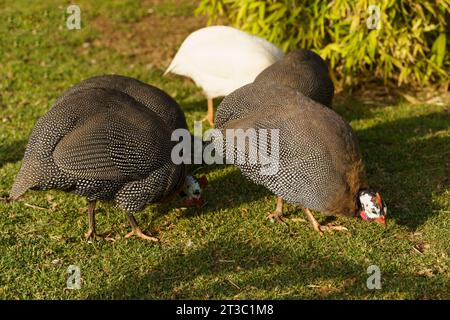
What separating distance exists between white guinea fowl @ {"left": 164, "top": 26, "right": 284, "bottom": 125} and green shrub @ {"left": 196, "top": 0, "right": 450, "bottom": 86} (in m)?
0.68

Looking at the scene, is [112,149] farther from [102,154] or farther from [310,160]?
[310,160]

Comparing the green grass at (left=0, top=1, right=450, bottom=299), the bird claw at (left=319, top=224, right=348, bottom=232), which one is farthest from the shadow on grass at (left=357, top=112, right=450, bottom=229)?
the bird claw at (left=319, top=224, right=348, bottom=232)

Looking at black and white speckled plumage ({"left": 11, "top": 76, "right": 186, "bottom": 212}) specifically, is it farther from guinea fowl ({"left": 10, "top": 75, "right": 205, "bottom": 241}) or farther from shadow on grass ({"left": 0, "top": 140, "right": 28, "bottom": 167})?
shadow on grass ({"left": 0, "top": 140, "right": 28, "bottom": 167})

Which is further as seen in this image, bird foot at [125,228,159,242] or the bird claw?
the bird claw

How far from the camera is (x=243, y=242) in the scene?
4273 mm

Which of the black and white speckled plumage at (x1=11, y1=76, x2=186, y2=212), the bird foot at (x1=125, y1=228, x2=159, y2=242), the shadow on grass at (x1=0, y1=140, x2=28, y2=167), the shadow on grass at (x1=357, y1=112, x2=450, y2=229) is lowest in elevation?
the shadow on grass at (x1=0, y1=140, x2=28, y2=167)

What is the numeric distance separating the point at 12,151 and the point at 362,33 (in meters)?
→ 3.10

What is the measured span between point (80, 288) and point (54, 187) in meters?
0.60

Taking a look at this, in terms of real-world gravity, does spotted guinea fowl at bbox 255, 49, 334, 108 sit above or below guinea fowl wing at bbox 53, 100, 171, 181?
above

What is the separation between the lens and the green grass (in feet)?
12.5

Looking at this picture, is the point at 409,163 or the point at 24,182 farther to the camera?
the point at 409,163

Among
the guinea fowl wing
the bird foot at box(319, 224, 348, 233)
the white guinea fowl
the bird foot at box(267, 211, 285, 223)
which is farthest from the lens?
the white guinea fowl

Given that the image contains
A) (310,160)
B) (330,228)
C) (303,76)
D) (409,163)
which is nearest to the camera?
(310,160)

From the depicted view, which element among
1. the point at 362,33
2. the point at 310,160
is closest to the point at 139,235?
the point at 310,160
